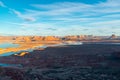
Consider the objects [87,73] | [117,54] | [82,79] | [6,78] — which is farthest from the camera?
[117,54]

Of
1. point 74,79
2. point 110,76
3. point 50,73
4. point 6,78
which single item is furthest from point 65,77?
point 6,78

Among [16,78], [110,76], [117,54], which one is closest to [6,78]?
[16,78]

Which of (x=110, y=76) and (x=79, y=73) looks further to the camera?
(x=79, y=73)

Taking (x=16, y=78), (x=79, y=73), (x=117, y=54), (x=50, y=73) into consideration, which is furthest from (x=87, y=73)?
(x=117, y=54)

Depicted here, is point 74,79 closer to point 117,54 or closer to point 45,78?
point 45,78

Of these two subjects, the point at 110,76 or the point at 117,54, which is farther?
the point at 117,54

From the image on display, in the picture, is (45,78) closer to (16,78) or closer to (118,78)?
(16,78)

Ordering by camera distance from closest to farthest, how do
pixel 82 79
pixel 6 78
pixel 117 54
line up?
1. pixel 6 78
2. pixel 82 79
3. pixel 117 54
